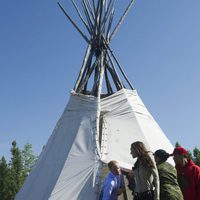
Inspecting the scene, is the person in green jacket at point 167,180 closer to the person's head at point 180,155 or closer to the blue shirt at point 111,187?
the person's head at point 180,155

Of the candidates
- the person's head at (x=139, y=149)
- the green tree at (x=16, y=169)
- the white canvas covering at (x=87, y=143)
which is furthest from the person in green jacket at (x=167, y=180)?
the green tree at (x=16, y=169)

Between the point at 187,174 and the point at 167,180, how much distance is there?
353 millimetres

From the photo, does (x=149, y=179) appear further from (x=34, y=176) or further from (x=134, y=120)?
(x=34, y=176)

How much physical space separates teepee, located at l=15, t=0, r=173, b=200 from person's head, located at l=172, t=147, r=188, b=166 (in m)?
1.78

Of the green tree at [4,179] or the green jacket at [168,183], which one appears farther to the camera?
the green tree at [4,179]

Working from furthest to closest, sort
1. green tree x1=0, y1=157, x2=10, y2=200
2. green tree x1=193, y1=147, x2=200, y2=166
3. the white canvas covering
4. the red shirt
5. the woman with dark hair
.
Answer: green tree x1=0, y1=157, x2=10, y2=200
green tree x1=193, y1=147, x2=200, y2=166
the white canvas covering
the red shirt
the woman with dark hair

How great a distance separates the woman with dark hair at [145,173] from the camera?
12.6 feet

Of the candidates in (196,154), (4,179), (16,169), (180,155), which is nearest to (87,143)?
(180,155)

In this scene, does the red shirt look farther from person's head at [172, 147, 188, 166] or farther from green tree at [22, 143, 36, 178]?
green tree at [22, 143, 36, 178]

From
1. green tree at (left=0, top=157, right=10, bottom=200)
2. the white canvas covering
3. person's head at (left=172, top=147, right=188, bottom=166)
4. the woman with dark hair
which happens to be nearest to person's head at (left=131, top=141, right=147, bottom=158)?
the woman with dark hair

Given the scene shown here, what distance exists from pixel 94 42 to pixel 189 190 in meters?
5.44

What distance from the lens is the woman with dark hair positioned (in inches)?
152

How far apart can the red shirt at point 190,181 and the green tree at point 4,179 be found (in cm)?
3191

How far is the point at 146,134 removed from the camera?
6.73 meters
